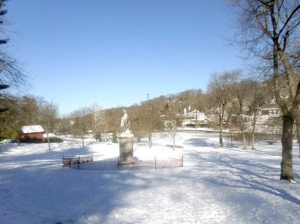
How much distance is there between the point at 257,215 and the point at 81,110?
270 ft

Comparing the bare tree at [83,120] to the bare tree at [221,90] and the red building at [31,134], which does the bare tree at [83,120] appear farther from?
the bare tree at [221,90]

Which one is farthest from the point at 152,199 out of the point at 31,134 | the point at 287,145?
the point at 31,134

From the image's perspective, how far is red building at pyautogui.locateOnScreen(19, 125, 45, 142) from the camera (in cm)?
6638

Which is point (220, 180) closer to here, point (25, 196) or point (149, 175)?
point (149, 175)

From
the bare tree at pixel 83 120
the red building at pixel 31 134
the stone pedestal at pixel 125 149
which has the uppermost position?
the bare tree at pixel 83 120

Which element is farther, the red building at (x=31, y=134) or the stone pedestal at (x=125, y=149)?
the red building at (x=31, y=134)

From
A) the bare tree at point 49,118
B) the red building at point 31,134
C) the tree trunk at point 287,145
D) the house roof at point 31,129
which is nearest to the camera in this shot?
the tree trunk at point 287,145

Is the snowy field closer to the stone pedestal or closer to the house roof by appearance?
the stone pedestal

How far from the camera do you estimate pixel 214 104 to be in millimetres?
52875

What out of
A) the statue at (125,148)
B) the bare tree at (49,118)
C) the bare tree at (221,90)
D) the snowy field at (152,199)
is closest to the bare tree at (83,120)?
the bare tree at (49,118)

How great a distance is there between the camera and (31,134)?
227 feet

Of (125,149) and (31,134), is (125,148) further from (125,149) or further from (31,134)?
(31,134)

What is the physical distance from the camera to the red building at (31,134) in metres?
66.4

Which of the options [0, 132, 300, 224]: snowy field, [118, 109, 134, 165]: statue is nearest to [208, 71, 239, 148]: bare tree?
[118, 109, 134, 165]: statue
